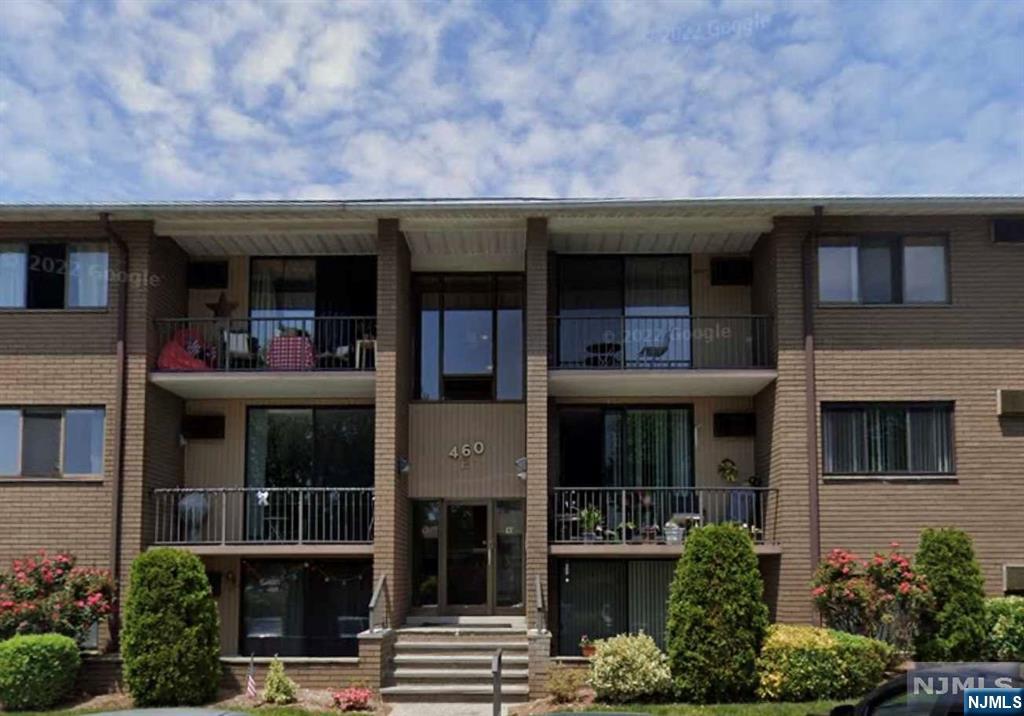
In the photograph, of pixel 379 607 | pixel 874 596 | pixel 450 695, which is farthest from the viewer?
pixel 379 607

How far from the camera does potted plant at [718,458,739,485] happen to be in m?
17.5

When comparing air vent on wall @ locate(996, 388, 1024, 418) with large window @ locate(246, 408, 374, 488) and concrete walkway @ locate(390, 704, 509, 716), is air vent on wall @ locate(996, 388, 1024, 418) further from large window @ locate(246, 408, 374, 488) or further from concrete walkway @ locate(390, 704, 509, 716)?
large window @ locate(246, 408, 374, 488)

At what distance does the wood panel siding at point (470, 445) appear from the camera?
18.0m

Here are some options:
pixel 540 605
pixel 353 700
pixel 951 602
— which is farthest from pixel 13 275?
pixel 951 602

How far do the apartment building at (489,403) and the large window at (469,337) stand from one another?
42 millimetres

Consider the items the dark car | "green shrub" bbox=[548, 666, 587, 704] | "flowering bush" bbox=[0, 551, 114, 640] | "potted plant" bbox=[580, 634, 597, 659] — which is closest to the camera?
the dark car

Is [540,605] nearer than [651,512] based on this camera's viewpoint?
Yes

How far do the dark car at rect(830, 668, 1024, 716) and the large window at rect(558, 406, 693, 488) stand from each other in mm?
9582

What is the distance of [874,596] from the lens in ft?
48.6

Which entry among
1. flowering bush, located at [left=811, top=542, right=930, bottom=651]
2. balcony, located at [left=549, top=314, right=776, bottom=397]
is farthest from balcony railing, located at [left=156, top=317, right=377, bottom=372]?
flowering bush, located at [left=811, top=542, right=930, bottom=651]

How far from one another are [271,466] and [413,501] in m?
2.48

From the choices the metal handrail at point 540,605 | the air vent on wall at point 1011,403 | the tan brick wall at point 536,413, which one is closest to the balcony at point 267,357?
the tan brick wall at point 536,413

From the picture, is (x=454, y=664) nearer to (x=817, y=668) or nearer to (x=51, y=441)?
(x=817, y=668)

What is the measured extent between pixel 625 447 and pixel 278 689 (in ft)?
22.8
